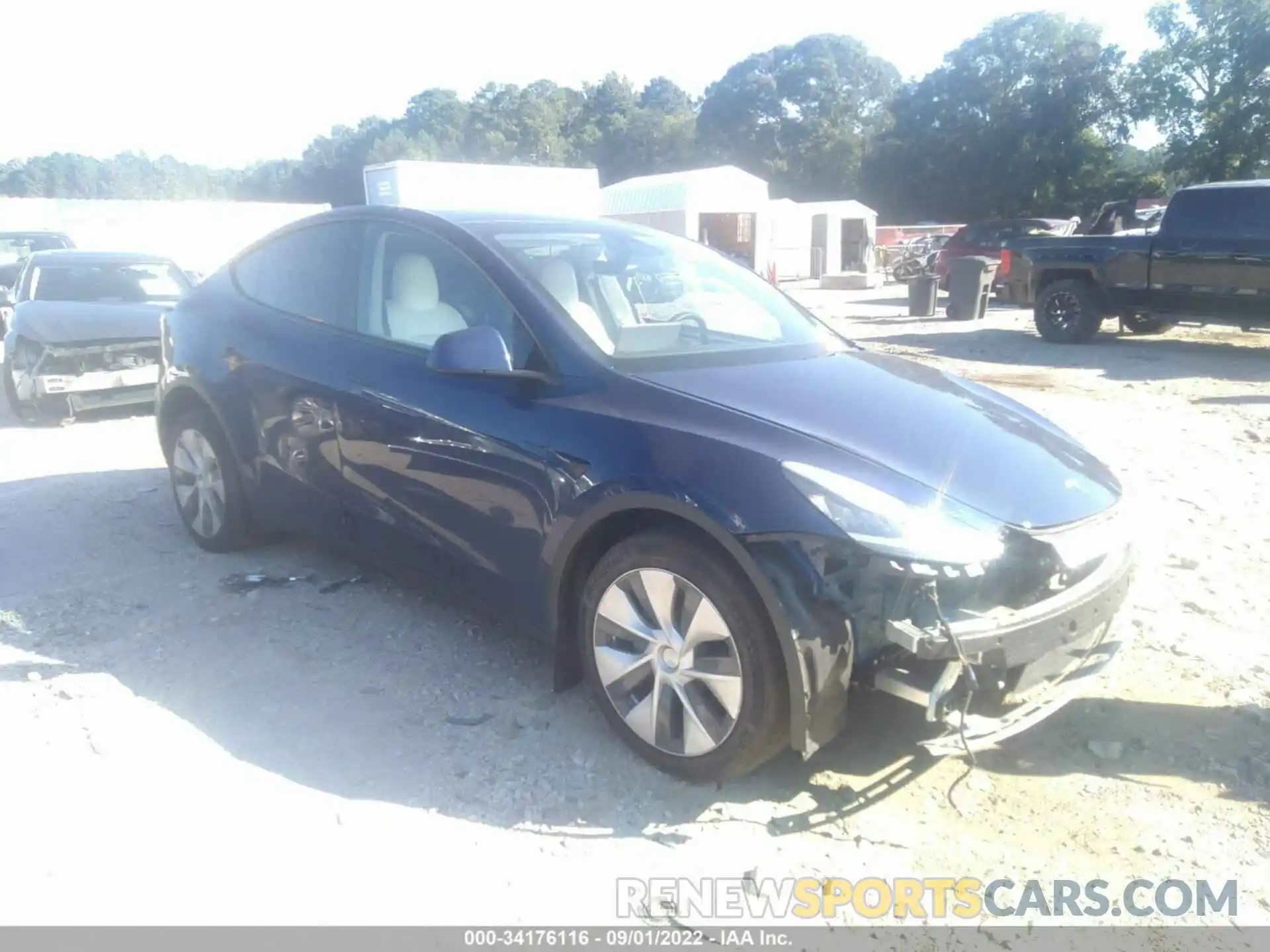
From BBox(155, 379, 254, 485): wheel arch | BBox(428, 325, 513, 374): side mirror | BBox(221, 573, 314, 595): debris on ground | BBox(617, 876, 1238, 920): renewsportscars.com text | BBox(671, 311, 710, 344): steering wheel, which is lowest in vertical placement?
BBox(617, 876, 1238, 920): renewsportscars.com text

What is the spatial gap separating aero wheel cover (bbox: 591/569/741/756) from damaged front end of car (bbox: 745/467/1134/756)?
0.83 feet

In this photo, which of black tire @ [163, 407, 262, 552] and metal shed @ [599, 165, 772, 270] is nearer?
black tire @ [163, 407, 262, 552]

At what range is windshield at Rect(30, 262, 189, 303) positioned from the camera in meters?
9.54

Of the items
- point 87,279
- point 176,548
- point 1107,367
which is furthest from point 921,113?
point 176,548

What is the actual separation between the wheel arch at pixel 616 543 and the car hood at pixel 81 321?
699 cm

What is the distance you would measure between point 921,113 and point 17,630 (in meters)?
54.2

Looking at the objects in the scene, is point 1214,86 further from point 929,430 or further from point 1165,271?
point 929,430

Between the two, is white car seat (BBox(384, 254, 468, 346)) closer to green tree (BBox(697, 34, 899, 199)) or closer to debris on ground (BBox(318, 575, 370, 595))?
debris on ground (BBox(318, 575, 370, 595))

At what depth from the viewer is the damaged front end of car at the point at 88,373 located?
862cm

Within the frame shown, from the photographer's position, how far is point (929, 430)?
131 inches

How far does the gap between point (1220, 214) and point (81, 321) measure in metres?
12.2


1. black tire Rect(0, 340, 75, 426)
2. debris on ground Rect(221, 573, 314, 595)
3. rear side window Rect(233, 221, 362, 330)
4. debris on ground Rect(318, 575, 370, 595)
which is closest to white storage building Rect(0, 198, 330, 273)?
black tire Rect(0, 340, 75, 426)

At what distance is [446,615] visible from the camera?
4422 millimetres
